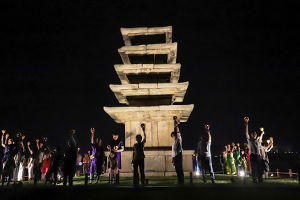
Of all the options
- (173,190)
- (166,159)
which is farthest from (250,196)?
(166,159)

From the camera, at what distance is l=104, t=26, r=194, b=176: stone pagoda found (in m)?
11.8

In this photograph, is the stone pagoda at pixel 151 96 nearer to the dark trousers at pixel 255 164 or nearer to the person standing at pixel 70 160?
the dark trousers at pixel 255 164

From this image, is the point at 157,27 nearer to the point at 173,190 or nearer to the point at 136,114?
the point at 136,114

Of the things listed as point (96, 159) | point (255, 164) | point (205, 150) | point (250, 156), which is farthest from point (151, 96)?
point (255, 164)

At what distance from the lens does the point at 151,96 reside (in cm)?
1434

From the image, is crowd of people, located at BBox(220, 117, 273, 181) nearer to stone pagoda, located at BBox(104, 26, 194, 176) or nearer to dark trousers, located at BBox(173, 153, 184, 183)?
dark trousers, located at BBox(173, 153, 184, 183)

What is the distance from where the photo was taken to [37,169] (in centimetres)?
1134

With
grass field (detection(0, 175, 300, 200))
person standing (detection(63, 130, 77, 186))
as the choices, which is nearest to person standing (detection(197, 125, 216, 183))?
grass field (detection(0, 175, 300, 200))

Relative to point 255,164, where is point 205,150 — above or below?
above

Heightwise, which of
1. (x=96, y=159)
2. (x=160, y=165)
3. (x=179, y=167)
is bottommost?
(x=160, y=165)

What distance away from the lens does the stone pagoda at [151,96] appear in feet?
38.7

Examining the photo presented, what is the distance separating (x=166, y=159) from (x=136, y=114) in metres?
3.02

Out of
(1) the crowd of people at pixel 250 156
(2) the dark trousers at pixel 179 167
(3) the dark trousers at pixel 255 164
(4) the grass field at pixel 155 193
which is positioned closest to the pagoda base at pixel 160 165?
(1) the crowd of people at pixel 250 156

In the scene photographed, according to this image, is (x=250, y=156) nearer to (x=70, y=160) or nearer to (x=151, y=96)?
(x=70, y=160)
